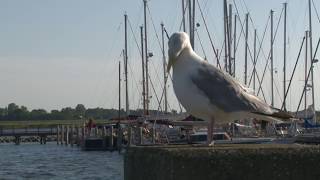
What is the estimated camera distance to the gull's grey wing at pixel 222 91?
858 cm

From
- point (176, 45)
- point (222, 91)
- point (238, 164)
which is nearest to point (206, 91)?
point (222, 91)

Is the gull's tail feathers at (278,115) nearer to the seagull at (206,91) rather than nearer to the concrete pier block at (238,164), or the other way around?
the seagull at (206,91)

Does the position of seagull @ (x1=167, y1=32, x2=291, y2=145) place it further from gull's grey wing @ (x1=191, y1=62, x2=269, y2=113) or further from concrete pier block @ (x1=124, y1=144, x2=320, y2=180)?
concrete pier block @ (x1=124, y1=144, x2=320, y2=180)

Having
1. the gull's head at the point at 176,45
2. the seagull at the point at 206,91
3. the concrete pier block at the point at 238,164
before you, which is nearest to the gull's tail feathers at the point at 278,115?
the seagull at the point at 206,91

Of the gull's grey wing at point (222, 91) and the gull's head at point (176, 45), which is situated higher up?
the gull's head at point (176, 45)

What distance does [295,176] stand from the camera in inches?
283

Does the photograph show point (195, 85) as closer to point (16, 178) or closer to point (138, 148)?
point (138, 148)

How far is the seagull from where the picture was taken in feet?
28.1

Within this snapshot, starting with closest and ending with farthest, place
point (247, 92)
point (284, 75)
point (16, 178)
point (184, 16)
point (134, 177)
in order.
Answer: point (134, 177)
point (247, 92)
point (16, 178)
point (184, 16)
point (284, 75)

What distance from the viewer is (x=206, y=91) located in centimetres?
856

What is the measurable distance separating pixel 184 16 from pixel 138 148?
136 feet

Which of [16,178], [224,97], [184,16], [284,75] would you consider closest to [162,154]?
[224,97]

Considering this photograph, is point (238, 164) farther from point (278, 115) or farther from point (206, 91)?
point (278, 115)

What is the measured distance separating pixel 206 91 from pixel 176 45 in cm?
63
